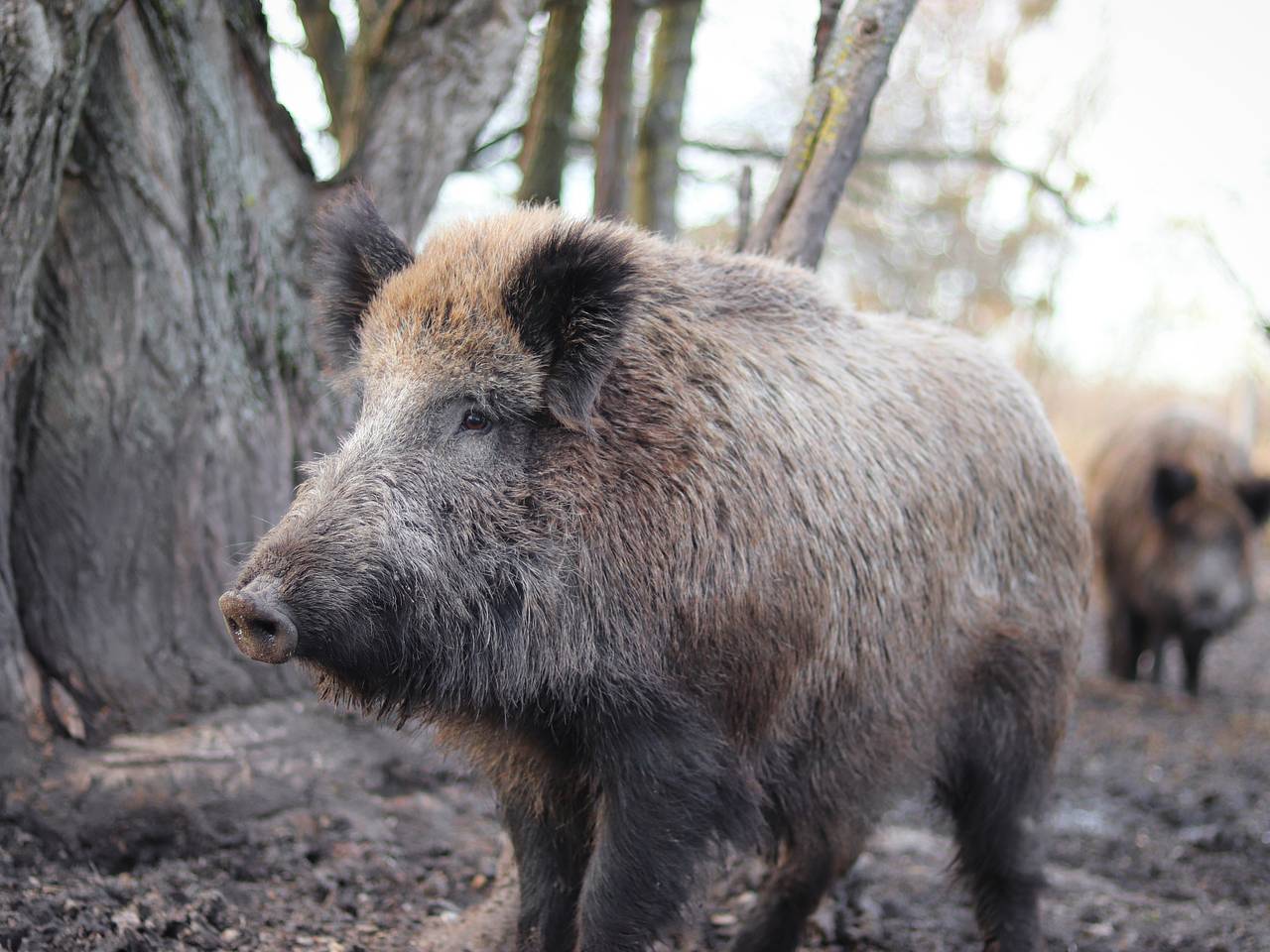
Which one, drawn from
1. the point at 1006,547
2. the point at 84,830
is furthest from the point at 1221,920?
the point at 84,830

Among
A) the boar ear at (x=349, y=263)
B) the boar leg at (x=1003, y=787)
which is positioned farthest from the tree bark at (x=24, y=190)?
the boar leg at (x=1003, y=787)

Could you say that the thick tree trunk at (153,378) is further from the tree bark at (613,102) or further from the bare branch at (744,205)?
the bare branch at (744,205)

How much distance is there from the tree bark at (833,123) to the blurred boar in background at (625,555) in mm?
669

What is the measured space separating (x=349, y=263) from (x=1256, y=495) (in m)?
8.77

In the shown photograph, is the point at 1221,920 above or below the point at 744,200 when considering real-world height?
below

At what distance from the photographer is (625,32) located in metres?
5.75

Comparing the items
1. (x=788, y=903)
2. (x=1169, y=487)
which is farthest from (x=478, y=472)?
(x=1169, y=487)

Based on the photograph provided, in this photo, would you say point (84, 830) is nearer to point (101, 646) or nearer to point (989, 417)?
point (101, 646)

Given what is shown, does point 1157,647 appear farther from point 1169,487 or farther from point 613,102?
point 613,102

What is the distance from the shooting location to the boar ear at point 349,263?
3416 millimetres

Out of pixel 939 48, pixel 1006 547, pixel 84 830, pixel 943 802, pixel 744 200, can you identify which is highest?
pixel 939 48

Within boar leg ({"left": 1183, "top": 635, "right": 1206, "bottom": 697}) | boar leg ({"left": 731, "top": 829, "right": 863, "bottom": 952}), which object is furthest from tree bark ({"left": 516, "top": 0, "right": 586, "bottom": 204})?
boar leg ({"left": 1183, "top": 635, "right": 1206, "bottom": 697})

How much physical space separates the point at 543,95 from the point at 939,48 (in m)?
9.67

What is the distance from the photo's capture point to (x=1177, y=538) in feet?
Answer: 31.8
